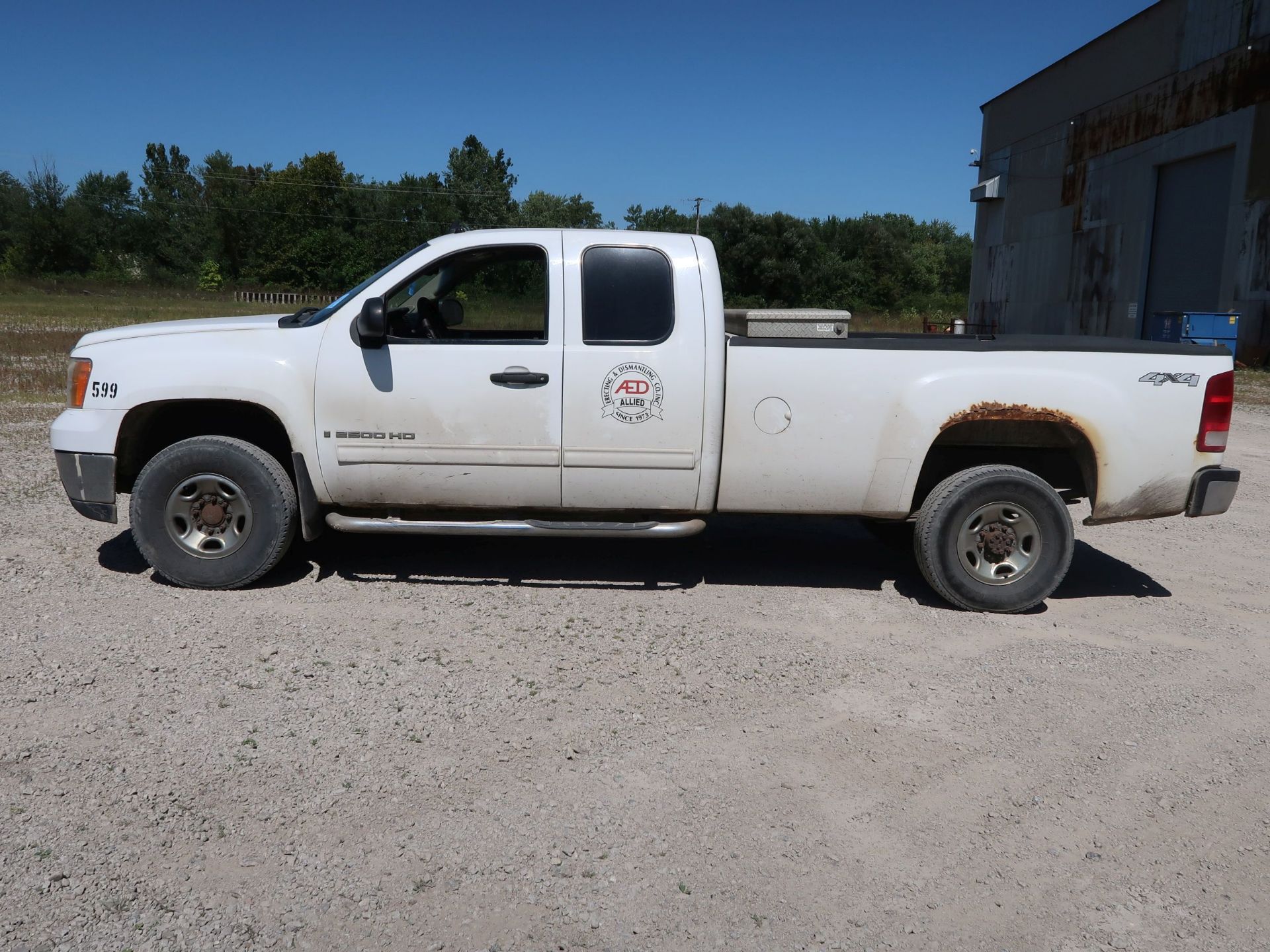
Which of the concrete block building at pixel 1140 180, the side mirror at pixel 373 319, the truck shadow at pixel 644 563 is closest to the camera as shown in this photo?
the side mirror at pixel 373 319

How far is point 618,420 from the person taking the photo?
556cm

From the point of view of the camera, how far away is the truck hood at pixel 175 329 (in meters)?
5.70

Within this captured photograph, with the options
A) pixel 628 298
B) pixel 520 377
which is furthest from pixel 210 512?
pixel 628 298

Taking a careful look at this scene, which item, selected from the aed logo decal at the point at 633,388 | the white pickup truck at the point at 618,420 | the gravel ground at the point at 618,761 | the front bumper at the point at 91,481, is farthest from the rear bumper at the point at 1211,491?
the front bumper at the point at 91,481

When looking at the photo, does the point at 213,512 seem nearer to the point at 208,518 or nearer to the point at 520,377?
the point at 208,518

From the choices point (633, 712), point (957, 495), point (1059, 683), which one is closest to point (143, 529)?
point (633, 712)

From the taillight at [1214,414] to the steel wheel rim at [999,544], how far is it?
1.02 m

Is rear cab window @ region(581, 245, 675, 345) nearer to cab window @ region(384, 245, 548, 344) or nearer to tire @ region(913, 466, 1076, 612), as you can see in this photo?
cab window @ region(384, 245, 548, 344)

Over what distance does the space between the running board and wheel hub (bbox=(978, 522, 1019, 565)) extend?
1617 millimetres

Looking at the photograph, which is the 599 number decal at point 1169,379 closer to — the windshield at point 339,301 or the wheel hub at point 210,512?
the windshield at point 339,301

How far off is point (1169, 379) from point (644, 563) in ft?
10.7

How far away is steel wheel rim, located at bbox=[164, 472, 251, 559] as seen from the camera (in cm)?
571

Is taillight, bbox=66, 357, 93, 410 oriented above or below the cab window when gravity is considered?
below

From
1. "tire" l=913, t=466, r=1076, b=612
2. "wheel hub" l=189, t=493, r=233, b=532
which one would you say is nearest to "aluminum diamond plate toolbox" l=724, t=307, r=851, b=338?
"tire" l=913, t=466, r=1076, b=612
